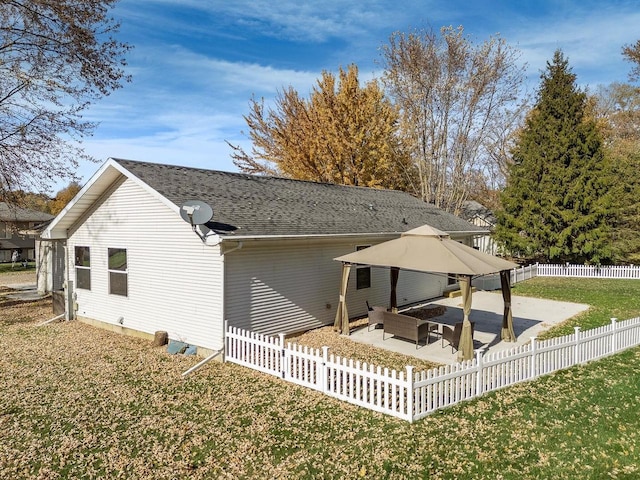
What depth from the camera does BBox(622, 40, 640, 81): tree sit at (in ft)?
112

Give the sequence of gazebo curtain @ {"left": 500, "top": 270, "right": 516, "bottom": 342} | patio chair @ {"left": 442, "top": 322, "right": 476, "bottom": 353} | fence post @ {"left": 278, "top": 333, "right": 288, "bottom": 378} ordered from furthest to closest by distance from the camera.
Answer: gazebo curtain @ {"left": 500, "top": 270, "right": 516, "bottom": 342} → patio chair @ {"left": 442, "top": 322, "right": 476, "bottom": 353} → fence post @ {"left": 278, "top": 333, "right": 288, "bottom": 378}

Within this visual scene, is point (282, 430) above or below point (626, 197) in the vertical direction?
below

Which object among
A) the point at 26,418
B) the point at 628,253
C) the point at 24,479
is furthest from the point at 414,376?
the point at 628,253

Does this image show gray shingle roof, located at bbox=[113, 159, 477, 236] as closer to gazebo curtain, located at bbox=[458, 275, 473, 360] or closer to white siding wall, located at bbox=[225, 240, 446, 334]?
white siding wall, located at bbox=[225, 240, 446, 334]

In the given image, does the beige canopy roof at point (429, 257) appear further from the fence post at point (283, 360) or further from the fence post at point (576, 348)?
the fence post at point (283, 360)

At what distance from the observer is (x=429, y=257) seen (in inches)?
391

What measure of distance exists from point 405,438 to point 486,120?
27.4 meters

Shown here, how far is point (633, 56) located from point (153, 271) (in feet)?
138

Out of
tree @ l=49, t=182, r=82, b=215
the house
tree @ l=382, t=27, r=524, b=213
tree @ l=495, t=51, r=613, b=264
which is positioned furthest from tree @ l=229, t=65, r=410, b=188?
tree @ l=49, t=182, r=82, b=215

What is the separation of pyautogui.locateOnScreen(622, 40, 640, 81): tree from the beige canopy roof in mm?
35789

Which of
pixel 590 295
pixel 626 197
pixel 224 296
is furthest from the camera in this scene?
pixel 626 197

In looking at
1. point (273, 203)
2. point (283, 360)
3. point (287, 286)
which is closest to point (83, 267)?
point (273, 203)

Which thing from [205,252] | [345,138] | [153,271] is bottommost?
[153,271]

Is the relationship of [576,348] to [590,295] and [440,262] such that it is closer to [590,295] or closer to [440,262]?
[440,262]
